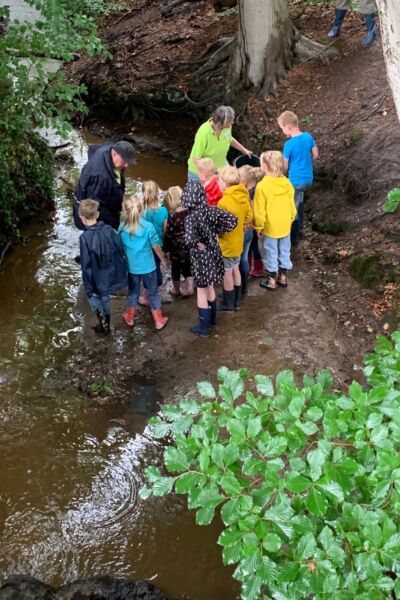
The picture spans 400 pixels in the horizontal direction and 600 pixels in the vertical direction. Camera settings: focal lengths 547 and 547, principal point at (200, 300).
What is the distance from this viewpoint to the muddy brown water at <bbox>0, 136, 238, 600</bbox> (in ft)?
12.4

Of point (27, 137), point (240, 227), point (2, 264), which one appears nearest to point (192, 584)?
point (240, 227)

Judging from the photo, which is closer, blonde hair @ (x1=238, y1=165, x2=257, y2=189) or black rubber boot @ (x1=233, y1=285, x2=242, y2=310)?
blonde hair @ (x1=238, y1=165, x2=257, y2=189)

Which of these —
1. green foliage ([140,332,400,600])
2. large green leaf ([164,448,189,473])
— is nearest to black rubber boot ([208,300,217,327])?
green foliage ([140,332,400,600])

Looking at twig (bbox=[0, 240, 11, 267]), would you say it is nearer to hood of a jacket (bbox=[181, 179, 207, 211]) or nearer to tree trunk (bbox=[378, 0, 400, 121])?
hood of a jacket (bbox=[181, 179, 207, 211])

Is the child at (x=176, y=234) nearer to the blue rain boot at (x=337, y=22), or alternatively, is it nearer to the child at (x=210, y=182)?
the child at (x=210, y=182)

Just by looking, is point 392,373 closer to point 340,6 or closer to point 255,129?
point 255,129

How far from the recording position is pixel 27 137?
8.07 metres

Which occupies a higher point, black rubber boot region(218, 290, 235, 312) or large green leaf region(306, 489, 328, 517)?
large green leaf region(306, 489, 328, 517)

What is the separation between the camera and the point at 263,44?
31.2 ft

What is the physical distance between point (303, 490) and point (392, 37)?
8.07 feet

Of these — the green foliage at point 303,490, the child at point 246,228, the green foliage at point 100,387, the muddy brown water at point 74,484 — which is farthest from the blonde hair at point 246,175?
the green foliage at point 303,490

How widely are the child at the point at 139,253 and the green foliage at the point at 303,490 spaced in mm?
3131

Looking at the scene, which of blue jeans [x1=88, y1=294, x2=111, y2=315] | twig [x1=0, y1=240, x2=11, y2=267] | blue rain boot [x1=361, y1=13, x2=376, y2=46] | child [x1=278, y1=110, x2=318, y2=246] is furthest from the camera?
blue rain boot [x1=361, y1=13, x2=376, y2=46]

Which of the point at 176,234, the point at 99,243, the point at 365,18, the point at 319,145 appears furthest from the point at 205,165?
the point at 365,18
